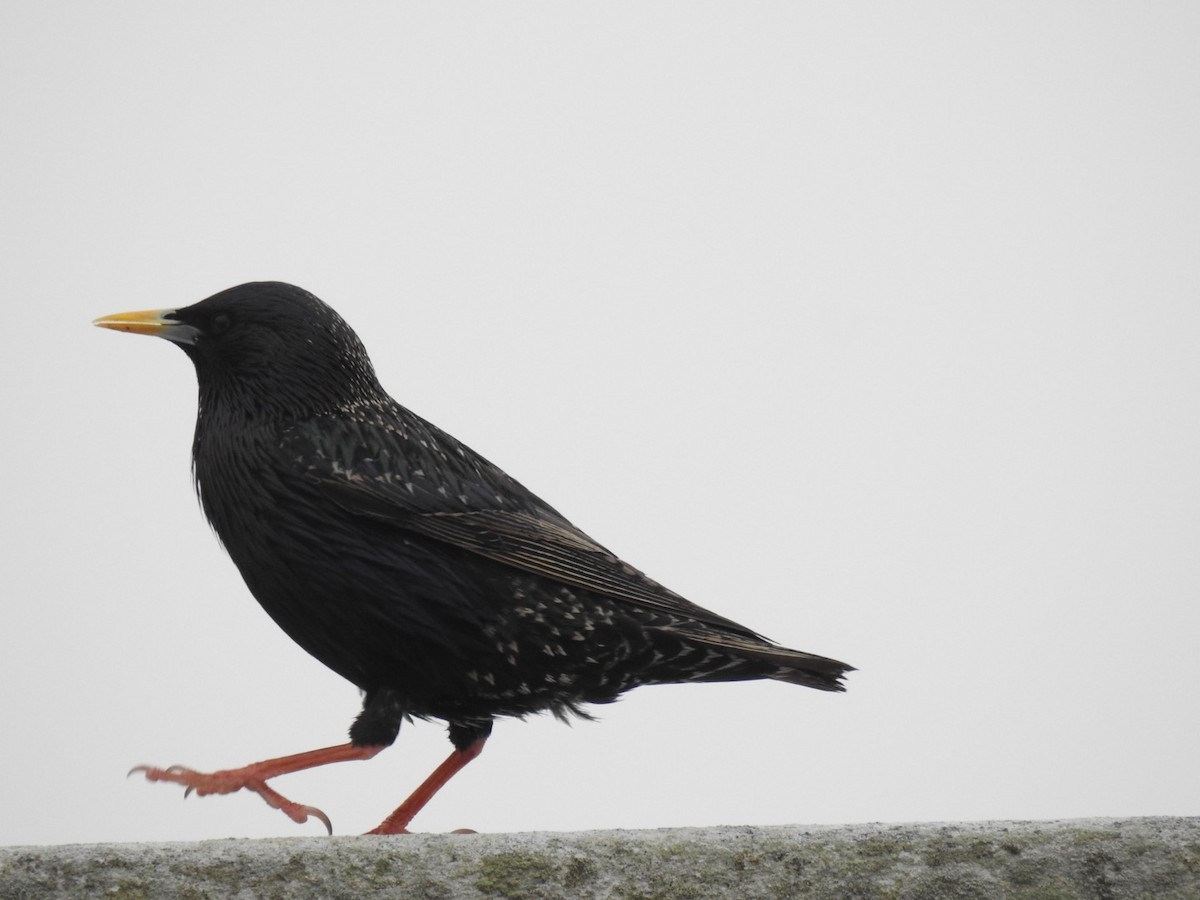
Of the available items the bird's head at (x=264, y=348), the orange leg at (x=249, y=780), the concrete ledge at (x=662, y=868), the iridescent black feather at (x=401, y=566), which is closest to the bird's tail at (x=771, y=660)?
the iridescent black feather at (x=401, y=566)

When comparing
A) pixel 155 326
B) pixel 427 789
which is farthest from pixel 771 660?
pixel 155 326

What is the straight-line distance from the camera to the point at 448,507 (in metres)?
3.91

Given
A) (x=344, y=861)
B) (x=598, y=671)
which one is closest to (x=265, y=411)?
(x=598, y=671)

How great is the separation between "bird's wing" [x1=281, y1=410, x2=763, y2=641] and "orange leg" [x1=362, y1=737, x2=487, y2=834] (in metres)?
0.59

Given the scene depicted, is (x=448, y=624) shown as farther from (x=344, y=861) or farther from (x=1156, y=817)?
(x=1156, y=817)

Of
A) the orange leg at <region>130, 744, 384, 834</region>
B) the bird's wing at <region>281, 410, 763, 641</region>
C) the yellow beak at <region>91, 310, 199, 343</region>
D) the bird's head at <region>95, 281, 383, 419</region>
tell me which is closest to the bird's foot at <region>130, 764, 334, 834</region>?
the orange leg at <region>130, 744, 384, 834</region>

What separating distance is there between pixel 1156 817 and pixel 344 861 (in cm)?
130

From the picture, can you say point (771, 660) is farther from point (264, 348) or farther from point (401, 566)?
point (264, 348)

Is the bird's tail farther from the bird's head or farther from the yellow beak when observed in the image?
the yellow beak

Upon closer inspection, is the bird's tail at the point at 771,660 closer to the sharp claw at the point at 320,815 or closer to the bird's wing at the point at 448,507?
the bird's wing at the point at 448,507

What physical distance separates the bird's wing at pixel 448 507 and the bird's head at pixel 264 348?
0.54ft

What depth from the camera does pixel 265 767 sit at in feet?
11.2

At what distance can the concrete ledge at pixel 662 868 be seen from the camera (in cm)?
196

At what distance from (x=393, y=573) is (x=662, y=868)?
72.8 inches
